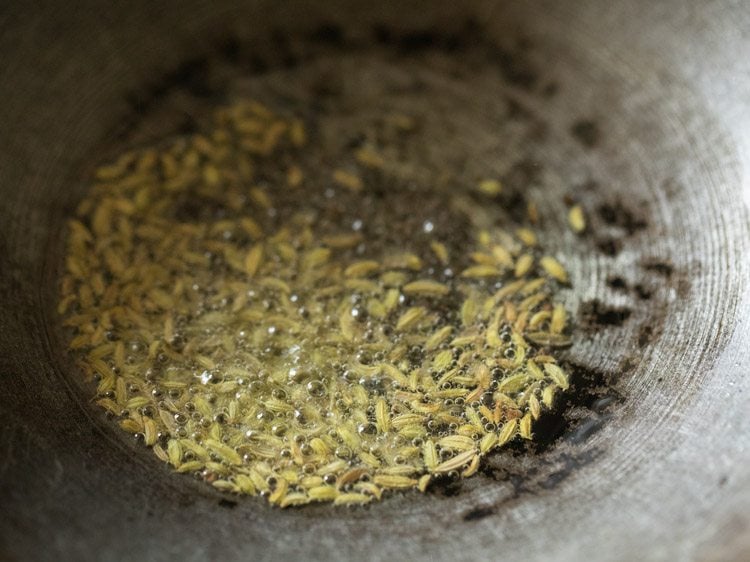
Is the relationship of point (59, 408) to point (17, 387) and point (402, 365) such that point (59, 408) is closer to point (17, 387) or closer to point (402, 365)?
point (17, 387)

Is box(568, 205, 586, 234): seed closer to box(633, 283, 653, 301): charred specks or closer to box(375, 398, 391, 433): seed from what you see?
box(633, 283, 653, 301): charred specks

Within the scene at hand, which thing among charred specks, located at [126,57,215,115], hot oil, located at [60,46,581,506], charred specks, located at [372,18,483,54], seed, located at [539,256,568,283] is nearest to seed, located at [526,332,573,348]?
hot oil, located at [60,46,581,506]

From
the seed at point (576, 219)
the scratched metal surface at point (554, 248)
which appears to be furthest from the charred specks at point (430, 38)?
the seed at point (576, 219)

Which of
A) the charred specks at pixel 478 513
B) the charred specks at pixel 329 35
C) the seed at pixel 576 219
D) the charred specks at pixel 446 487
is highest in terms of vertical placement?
the charred specks at pixel 329 35

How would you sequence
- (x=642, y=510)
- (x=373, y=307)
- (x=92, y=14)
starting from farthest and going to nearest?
(x=92, y=14) → (x=373, y=307) → (x=642, y=510)

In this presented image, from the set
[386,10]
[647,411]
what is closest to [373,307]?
[647,411]

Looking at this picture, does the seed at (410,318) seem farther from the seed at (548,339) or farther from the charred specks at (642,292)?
the charred specks at (642,292)
